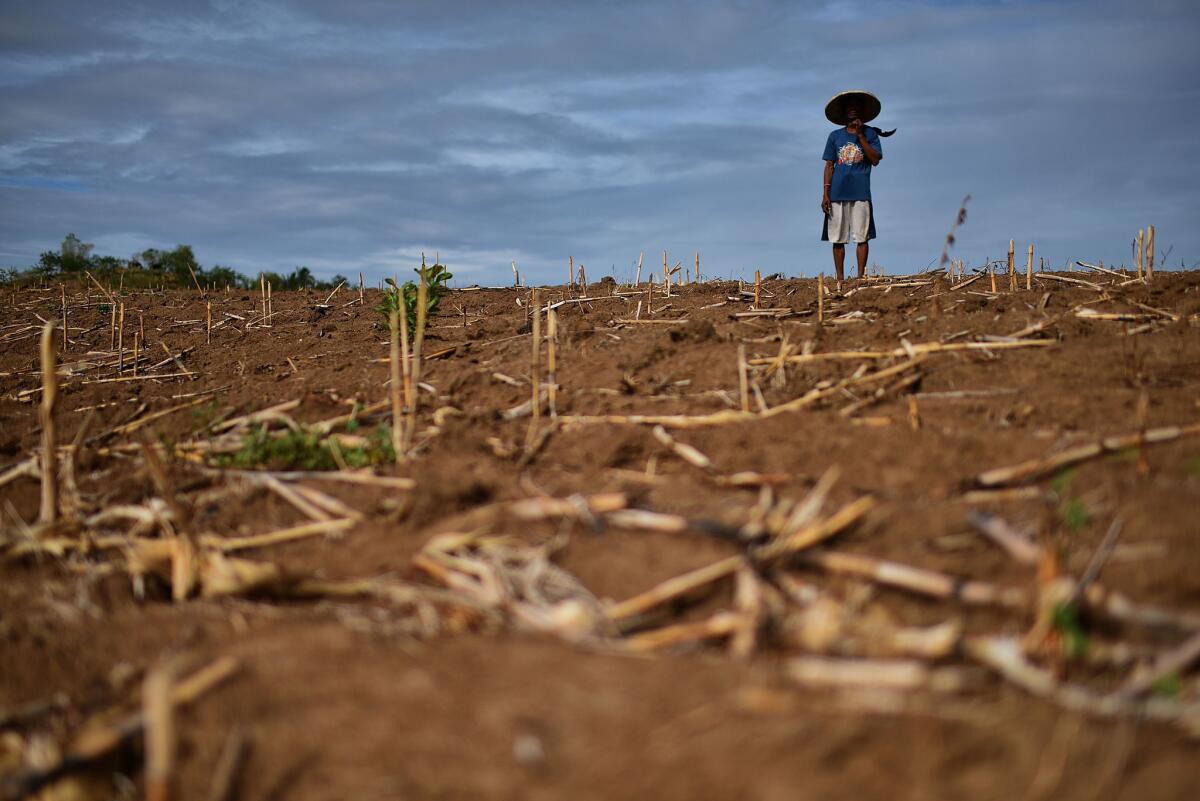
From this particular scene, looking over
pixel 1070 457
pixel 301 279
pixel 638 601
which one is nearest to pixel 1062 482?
pixel 1070 457

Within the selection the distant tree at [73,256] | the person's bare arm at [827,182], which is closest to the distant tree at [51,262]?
the distant tree at [73,256]

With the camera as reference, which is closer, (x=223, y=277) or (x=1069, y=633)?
(x=1069, y=633)

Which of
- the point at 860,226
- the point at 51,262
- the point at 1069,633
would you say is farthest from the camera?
the point at 51,262

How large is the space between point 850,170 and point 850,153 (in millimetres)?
Result: 192

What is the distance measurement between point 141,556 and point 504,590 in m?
1.29

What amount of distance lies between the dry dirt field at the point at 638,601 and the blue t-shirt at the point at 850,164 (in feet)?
18.4

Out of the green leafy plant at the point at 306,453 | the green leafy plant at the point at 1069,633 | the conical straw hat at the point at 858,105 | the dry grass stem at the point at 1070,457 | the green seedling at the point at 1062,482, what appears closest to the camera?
the green leafy plant at the point at 1069,633

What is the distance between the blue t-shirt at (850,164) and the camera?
32.1 feet

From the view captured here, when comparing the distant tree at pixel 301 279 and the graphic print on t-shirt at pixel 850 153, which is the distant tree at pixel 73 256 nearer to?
the distant tree at pixel 301 279

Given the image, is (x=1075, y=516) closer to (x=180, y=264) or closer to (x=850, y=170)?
(x=850, y=170)

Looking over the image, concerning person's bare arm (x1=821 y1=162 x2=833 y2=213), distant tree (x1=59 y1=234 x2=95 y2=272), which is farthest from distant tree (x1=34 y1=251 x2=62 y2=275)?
person's bare arm (x1=821 y1=162 x2=833 y2=213)

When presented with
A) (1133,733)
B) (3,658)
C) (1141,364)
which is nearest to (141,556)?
(3,658)

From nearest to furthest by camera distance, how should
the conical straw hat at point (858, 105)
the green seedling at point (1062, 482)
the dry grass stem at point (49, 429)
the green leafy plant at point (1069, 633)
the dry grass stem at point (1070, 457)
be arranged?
the green leafy plant at point (1069, 633) → the green seedling at point (1062, 482) → the dry grass stem at point (1070, 457) → the dry grass stem at point (49, 429) → the conical straw hat at point (858, 105)

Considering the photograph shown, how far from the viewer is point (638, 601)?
6.50 feet
